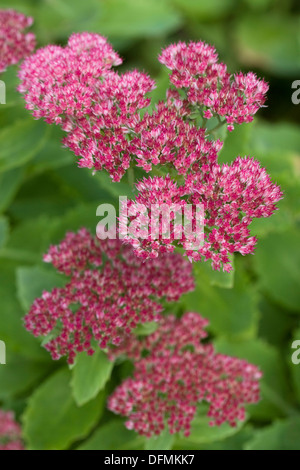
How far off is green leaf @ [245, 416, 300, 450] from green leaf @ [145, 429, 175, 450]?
29 cm

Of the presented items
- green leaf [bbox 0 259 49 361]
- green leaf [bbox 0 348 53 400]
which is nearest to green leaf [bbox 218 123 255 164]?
green leaf [bbox 0 259 49 361]

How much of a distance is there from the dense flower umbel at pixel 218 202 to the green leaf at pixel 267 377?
88cm

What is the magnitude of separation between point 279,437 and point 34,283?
33.9 inches

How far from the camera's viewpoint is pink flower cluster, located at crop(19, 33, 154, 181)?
1197 mm

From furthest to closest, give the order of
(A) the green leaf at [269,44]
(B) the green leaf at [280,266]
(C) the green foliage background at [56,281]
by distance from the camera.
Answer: (A) the green leaf at [269,44], (B) the green leaf at [280,266], (C) the green foliage background at [56,281]

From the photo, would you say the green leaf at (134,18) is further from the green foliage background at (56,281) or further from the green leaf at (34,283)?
the green leaf at (34,283)

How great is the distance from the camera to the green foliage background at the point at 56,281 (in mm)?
1679

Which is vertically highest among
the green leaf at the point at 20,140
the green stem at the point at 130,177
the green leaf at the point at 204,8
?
the green leaf at the point at 204,8

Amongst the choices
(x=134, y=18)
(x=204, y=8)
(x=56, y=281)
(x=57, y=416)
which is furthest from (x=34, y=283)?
(x=204, y=8)

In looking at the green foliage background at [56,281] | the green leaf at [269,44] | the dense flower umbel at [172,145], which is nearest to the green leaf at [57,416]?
the green foliage background at [56,281]

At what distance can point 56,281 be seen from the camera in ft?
5.28

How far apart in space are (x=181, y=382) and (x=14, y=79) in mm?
954

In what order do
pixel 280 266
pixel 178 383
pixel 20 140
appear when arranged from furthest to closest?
1. pixel 280 266
2. pixel 20 140
3. pixel 178 383

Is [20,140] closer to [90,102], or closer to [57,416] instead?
[90,102]
